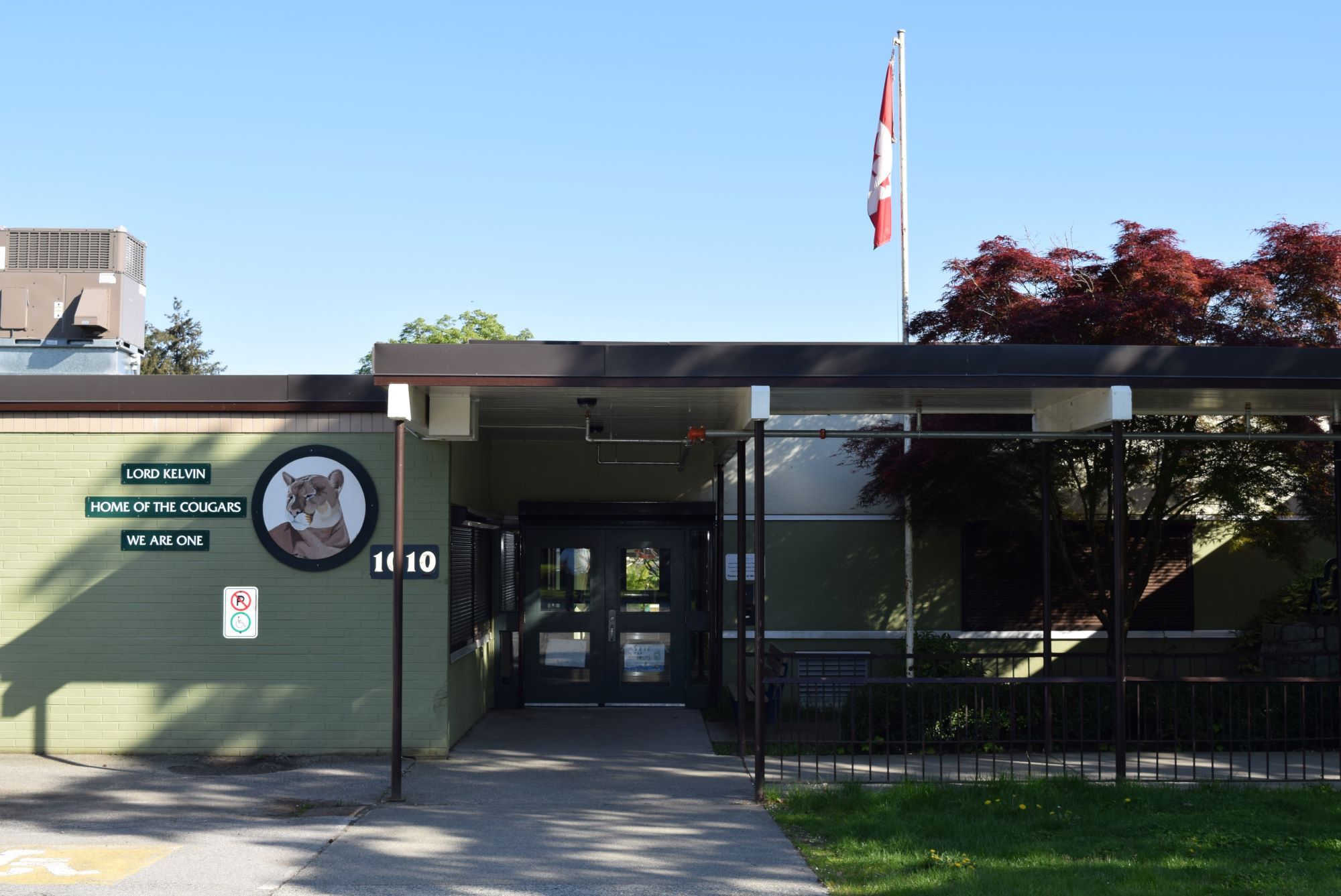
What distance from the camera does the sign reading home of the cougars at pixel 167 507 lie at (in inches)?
464

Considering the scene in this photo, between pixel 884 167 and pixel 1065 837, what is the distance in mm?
10769

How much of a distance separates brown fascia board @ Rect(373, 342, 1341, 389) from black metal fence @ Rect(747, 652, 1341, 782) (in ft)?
7.53

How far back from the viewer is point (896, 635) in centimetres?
1533

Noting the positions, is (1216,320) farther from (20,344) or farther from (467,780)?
(20,344)

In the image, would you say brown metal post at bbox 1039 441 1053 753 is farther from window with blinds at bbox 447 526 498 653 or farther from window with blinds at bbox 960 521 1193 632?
A: window with blinds at bbox 447 526 498 653

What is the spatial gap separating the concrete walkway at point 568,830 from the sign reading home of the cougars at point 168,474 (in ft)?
11.0

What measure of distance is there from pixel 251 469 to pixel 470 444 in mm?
2496

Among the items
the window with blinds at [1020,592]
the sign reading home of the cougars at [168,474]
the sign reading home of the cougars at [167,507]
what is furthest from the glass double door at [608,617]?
the sign reading home of the cougars at [168,474]

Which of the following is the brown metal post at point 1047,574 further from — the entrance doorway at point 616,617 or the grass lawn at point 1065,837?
the entrance doorway at point 616,617

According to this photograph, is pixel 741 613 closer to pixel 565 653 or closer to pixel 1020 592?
pixel 565 653

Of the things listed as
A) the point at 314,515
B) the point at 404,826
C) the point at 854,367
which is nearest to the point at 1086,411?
the point at 854,367

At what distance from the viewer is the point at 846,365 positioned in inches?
378

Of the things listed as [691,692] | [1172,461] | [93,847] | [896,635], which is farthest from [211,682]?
[1172,461]

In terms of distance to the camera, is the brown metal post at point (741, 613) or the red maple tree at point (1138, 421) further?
the red maple tree at point (1138, 421)
